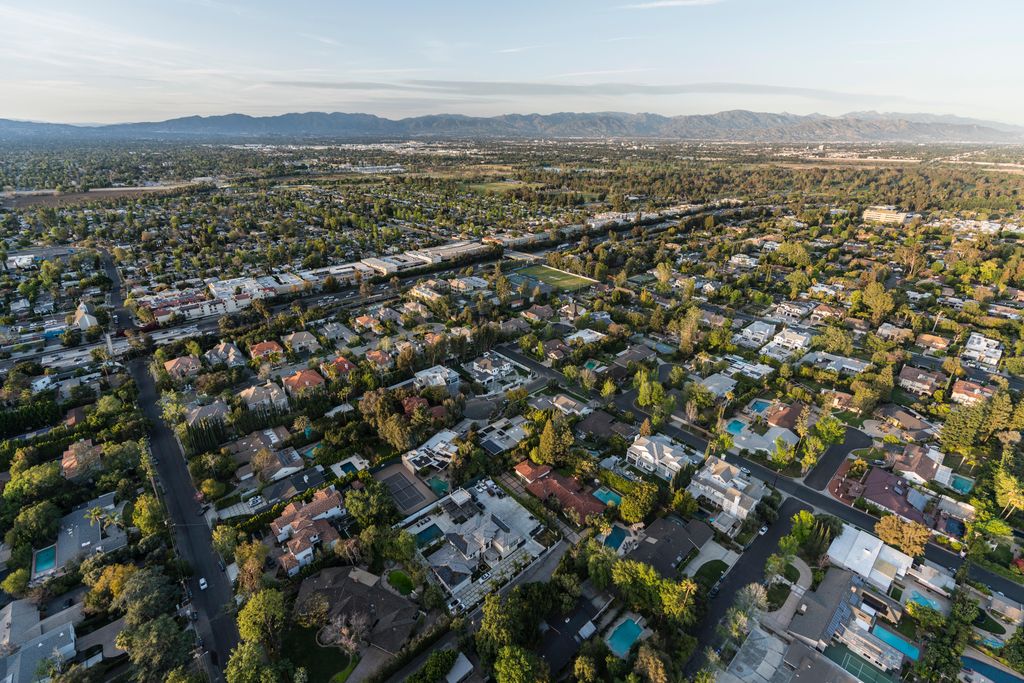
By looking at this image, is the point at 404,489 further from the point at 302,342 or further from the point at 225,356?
the point at 225,356

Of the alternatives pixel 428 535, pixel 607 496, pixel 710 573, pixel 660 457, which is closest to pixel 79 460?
pixel 428 535

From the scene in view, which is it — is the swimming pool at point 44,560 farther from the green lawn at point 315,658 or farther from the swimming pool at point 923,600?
the swimming pool at point 923,600

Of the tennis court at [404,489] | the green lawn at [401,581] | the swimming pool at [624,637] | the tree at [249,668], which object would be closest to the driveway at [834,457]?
the swimming pool at [624,637]

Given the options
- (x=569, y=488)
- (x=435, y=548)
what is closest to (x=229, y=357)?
(x=435, y=548)

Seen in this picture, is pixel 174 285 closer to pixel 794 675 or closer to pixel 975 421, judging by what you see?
pixel 794 675

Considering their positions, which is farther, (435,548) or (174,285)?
(174,285)

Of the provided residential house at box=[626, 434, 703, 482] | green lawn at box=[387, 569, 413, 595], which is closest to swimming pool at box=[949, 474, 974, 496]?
residential house at box=[626, 434, 703, 482]
